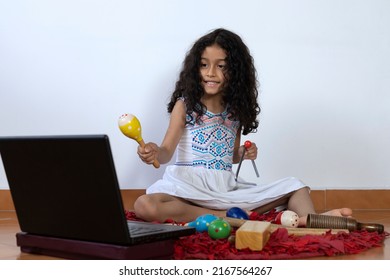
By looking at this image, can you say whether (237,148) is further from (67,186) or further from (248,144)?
(67,186)

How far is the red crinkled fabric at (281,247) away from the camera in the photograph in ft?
4.24

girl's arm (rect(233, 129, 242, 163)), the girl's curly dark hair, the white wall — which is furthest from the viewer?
the white wall

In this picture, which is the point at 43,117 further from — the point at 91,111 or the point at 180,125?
the point at 180,125

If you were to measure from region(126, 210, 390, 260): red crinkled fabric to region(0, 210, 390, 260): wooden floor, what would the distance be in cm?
3

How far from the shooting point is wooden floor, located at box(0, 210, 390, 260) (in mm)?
1335

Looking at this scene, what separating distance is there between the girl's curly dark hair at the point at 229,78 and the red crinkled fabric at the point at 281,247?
2.04 feet

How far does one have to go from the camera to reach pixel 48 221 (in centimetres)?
130

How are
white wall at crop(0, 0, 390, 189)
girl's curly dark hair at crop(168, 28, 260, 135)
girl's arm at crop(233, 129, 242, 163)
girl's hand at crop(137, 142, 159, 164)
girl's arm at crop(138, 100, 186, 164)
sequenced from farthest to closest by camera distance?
white wall at crop(0, 0, 390, 189)
girl's arm at crop(233, 129, 242, 163)
girl's curly dark hair at crop(168, 28, 260, 135)
girl's arm at crop(138, 100, 186, 164)
girl's hand at crop(137, 142, 159, 164)

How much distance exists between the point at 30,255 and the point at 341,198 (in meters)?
1.31

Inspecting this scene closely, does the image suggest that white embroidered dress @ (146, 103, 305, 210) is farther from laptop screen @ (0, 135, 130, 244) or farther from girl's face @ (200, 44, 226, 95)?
laptop screen @ (0, 135, 130, 244)

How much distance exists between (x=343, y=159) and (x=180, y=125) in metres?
0.68

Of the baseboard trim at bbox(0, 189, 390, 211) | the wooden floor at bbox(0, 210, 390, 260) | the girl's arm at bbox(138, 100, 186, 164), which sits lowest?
the baseboard trim at bbox(0, 189, 390, 211)

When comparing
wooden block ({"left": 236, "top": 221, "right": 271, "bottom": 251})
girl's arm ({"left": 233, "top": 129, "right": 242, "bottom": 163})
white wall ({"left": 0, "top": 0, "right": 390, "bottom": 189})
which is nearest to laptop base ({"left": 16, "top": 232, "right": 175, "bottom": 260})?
wooden block ({"left": 236, "top": 221, "right": 271, "bottom": 251})

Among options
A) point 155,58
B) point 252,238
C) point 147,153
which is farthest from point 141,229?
point 155,58
